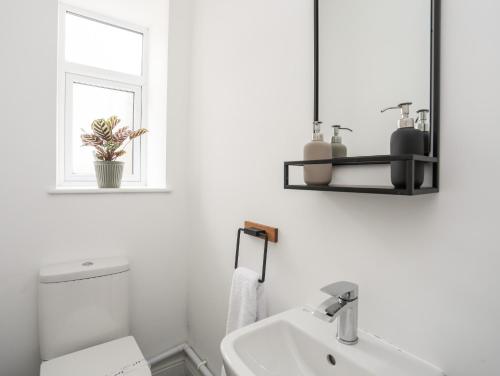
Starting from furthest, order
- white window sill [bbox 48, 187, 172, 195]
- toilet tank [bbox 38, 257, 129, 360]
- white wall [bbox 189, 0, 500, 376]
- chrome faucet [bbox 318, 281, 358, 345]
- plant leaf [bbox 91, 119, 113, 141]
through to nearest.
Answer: plant leaf [bbox 91, 119, 113, 141], white window sill [bbox 48, 187, 172, 195], toilet tank [bbox 38, 257, 129, 360], chrome faucet [bbox 318, 281, 358, 345], white wall [bbox 189, 0, 500, 376]

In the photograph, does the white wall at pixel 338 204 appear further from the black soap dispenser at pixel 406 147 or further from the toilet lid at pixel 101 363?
the toilet lid at pixel 101 363

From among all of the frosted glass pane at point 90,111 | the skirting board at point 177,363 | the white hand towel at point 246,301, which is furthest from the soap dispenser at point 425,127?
the frosted glass pane at point 90,111

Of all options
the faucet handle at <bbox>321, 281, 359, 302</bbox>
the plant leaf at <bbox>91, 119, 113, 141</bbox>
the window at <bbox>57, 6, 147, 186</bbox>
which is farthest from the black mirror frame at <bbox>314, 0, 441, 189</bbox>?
the window at <bbox>57, 6, 147, 186</bbox>

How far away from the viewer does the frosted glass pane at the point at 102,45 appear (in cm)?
170

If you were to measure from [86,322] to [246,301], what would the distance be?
2.60ft

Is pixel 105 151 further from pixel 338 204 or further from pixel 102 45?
pixel 338 204

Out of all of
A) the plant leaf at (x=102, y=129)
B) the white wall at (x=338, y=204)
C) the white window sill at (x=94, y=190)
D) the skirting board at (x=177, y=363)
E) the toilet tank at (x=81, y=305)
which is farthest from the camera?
the skirting board at (x=177, y=363)

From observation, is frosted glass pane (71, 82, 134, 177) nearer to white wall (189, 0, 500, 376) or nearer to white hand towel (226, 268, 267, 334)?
white wall (189, 0, 500, 376)

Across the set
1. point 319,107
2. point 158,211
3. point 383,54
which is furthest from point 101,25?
point 383,54

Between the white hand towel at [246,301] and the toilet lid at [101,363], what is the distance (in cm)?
42

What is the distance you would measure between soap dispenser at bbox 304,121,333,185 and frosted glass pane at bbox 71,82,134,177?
1.42 m

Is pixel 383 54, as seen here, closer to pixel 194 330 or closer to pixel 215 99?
pixel 215 99

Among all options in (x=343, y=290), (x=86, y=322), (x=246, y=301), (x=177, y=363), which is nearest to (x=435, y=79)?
(x=343, y=290)

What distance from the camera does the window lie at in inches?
64.8
